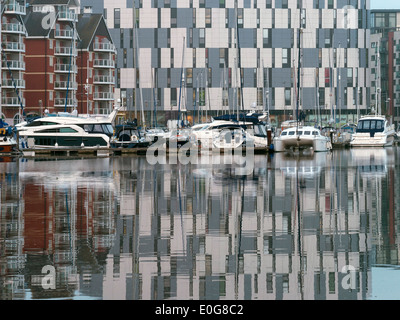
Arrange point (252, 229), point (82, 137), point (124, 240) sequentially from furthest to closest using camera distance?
point (82, 137), point (252, 229), point (124, 240)

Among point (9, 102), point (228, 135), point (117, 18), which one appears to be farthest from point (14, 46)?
point (117, 18)

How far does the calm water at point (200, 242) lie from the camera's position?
13.2 m

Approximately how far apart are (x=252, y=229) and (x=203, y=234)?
1341 millimetres

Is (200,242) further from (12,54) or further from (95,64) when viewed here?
(95,64)

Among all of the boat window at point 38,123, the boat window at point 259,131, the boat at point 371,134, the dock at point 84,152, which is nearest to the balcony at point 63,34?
the boat at point 371,134

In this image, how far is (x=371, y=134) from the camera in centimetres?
9944

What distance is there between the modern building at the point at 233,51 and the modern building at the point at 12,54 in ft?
138

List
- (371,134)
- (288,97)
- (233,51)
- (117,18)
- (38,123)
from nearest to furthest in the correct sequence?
(38,123) → (371,134) → (117,18) → (233,51) → (288,97)

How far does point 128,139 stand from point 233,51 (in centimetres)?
8391

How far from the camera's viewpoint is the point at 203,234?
1936 cm

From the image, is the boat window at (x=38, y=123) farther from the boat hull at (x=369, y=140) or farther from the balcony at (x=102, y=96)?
the balcony at (x=102, y=96)

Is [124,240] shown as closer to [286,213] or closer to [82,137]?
[286,213]

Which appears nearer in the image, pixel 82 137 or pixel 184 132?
pixel 82 137

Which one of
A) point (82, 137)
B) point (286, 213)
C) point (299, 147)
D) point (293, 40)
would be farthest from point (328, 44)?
point (286, 213)
